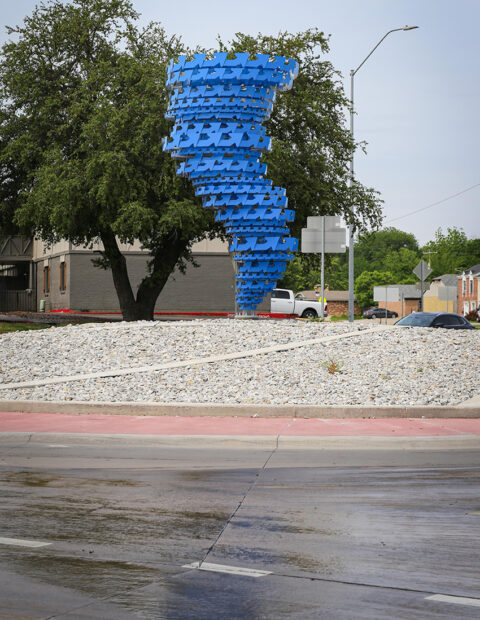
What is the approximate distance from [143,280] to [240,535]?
26163mm

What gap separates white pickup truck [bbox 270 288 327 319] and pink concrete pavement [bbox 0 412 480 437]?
1411 inches

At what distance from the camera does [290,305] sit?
1925 inches

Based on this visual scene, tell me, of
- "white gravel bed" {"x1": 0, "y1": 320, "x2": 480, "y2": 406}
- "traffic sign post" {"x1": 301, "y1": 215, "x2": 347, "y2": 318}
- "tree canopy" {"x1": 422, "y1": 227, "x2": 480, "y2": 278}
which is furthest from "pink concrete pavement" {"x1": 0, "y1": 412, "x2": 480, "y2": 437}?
"tree canopy" {"x1": 422, "y1": 227, "x2": 480, "y2": 278}

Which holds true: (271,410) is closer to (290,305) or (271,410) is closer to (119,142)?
(119,142)

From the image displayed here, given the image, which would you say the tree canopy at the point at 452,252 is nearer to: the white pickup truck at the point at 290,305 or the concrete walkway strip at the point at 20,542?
the white pickup truck at the point at 290,305

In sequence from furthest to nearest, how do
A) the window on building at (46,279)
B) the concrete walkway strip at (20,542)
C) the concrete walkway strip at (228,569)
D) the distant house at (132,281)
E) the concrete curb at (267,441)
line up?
the window on building at (46,279) → the distant house at (132,281) → the concrete curb at (267,441) → the concrete walkway strip at (20,542) → the concrete walkway strip at (228,569)

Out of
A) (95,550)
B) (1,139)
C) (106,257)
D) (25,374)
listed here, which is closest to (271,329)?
(25,374)

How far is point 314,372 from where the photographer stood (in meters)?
14.7

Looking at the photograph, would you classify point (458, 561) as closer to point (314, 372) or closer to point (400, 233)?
point (314, 372)

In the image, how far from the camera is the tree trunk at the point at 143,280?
104 ft

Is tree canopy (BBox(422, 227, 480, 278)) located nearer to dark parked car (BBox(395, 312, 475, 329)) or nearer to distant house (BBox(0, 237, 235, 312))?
distant house (BBox(0, 237, 235, 312))

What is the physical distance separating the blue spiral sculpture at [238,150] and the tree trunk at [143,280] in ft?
36.5

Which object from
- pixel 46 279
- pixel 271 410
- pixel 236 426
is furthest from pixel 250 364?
pixel 46 279

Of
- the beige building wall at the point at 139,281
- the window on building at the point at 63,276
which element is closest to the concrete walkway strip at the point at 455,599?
the beige building wall at the point at 139,281
